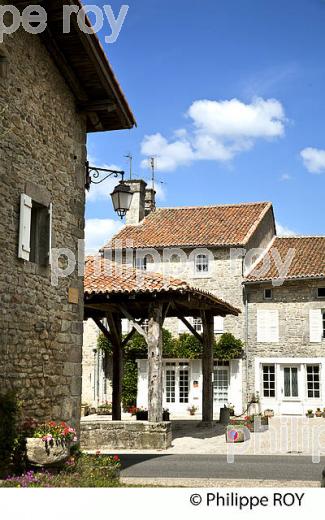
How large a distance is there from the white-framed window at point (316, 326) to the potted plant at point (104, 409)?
7.44m

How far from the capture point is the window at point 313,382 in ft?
71.8

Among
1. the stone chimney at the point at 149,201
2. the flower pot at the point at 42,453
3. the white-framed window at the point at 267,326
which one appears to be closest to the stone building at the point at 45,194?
the flower pot at the point at 42,453

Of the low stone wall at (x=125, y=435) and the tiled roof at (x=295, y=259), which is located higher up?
the tiled roof at (x=295, y=259)

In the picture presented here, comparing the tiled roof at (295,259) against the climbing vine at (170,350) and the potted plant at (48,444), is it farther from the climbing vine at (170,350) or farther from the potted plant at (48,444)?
the potted plant at (48,444)

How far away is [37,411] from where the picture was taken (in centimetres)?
806

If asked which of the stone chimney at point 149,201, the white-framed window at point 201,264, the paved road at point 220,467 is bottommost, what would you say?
the paved road at point 220,467

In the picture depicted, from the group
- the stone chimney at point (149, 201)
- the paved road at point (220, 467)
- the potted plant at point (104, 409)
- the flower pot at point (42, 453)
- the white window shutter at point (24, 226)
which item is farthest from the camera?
the stone chimney at point (149, 201)

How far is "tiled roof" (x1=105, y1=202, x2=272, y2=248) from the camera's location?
23.8 metres

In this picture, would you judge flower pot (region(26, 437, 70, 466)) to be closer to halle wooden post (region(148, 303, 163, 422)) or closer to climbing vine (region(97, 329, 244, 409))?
halle wooden post (region(148, 303, 163, 422))

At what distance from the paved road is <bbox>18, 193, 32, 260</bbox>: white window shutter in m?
3.52

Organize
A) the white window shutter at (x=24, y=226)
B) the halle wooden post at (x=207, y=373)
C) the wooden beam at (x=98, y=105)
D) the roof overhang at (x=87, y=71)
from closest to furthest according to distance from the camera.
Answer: the white window shutter at (x=24, y=226), the roof overhang at (x=87, y=71), the wooden beam at (x=98, y=105), the halle wooden post at (x=207, y=373)

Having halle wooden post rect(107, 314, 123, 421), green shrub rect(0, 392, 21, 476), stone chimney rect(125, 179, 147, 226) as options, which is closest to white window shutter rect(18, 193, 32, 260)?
green shrub rect(0, 392, 21, 476)

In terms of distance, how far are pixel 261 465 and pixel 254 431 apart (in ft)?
18.9

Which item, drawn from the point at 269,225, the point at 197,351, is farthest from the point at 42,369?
the point at 269,225
